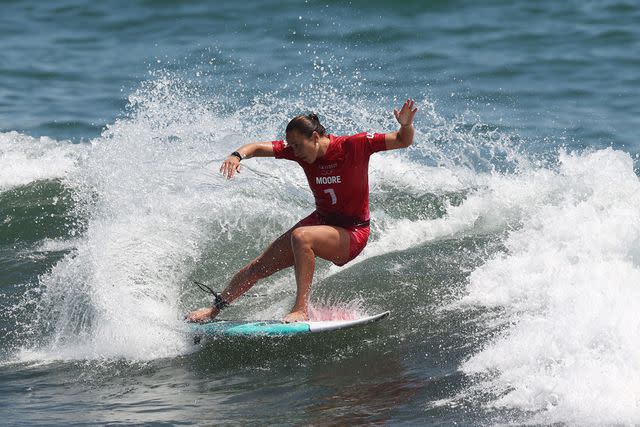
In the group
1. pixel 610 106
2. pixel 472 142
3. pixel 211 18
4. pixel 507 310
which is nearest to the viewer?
pixel 507 310

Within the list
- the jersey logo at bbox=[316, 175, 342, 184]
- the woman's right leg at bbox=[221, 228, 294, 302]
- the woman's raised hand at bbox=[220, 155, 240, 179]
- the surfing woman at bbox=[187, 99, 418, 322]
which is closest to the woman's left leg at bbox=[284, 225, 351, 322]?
the surfing woman at bbox=[187, 99, 418, 322]

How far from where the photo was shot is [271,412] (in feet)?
21.3

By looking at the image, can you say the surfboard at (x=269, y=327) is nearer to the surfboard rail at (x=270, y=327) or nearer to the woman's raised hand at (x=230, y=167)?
the surfboard rail at (x=270, y=327)

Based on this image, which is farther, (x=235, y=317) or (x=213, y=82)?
(x=213, y=82)

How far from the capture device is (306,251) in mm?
7613

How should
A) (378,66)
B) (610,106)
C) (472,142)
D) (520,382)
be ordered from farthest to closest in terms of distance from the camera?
(378,66) → (610,106) → (472,142) → (520,382)

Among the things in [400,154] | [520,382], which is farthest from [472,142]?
[520,382]

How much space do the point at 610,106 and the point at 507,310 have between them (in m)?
9.43

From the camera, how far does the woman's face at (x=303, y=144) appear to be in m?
7.44

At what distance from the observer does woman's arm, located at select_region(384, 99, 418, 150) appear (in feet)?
23.6

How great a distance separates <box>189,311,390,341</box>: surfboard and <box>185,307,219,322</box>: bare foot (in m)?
0.21

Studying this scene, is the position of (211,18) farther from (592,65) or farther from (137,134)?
(137,134)

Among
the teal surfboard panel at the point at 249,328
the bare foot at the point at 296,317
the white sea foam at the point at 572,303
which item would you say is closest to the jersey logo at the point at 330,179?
the bare foot at the point at 296,317

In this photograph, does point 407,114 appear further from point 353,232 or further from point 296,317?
point 296,317
